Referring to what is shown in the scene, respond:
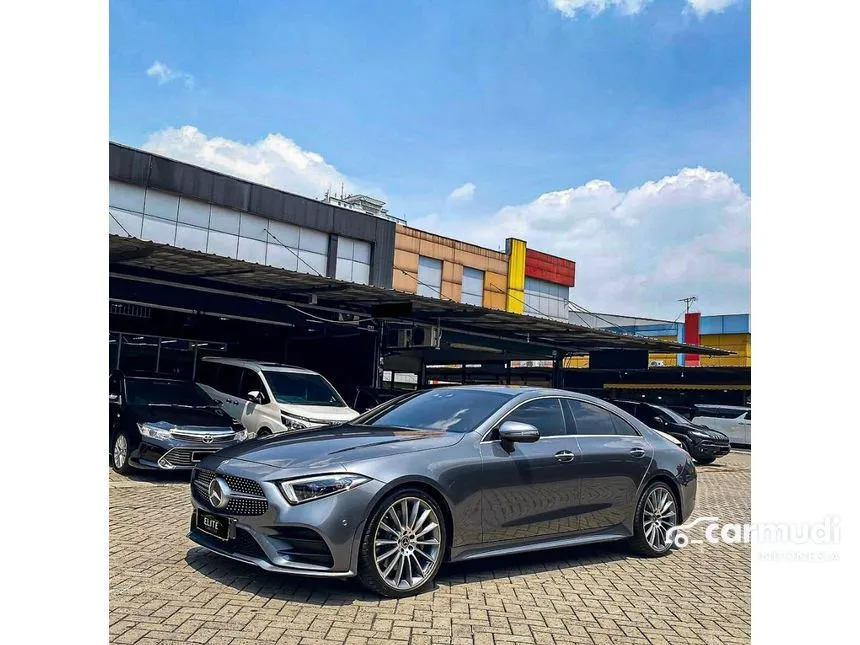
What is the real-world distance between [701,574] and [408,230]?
1448 inches

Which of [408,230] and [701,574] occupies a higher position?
[408,230]

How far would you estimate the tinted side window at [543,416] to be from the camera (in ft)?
21.7

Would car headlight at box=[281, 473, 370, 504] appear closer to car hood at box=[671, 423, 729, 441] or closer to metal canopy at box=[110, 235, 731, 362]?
metal canopy at box=[110, 235, 731, 362]

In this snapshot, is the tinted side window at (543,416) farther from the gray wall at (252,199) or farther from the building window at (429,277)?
the building window at (429,277)

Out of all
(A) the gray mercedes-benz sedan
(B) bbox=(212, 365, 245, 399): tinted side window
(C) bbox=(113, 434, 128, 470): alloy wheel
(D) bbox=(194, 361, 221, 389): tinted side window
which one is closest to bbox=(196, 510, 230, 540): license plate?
(A) the gray mercedes-benz sedan

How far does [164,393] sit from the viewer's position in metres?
12.8

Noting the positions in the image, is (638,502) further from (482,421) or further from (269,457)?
(269,457)

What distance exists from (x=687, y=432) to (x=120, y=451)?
13943 mm

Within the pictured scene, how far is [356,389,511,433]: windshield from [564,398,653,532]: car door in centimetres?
86

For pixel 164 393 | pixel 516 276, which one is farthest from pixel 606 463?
pixel 516 276

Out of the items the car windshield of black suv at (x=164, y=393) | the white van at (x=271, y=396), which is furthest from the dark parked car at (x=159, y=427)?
the white van at (x=271, y=396)

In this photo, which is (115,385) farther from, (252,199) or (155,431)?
(252,199)
